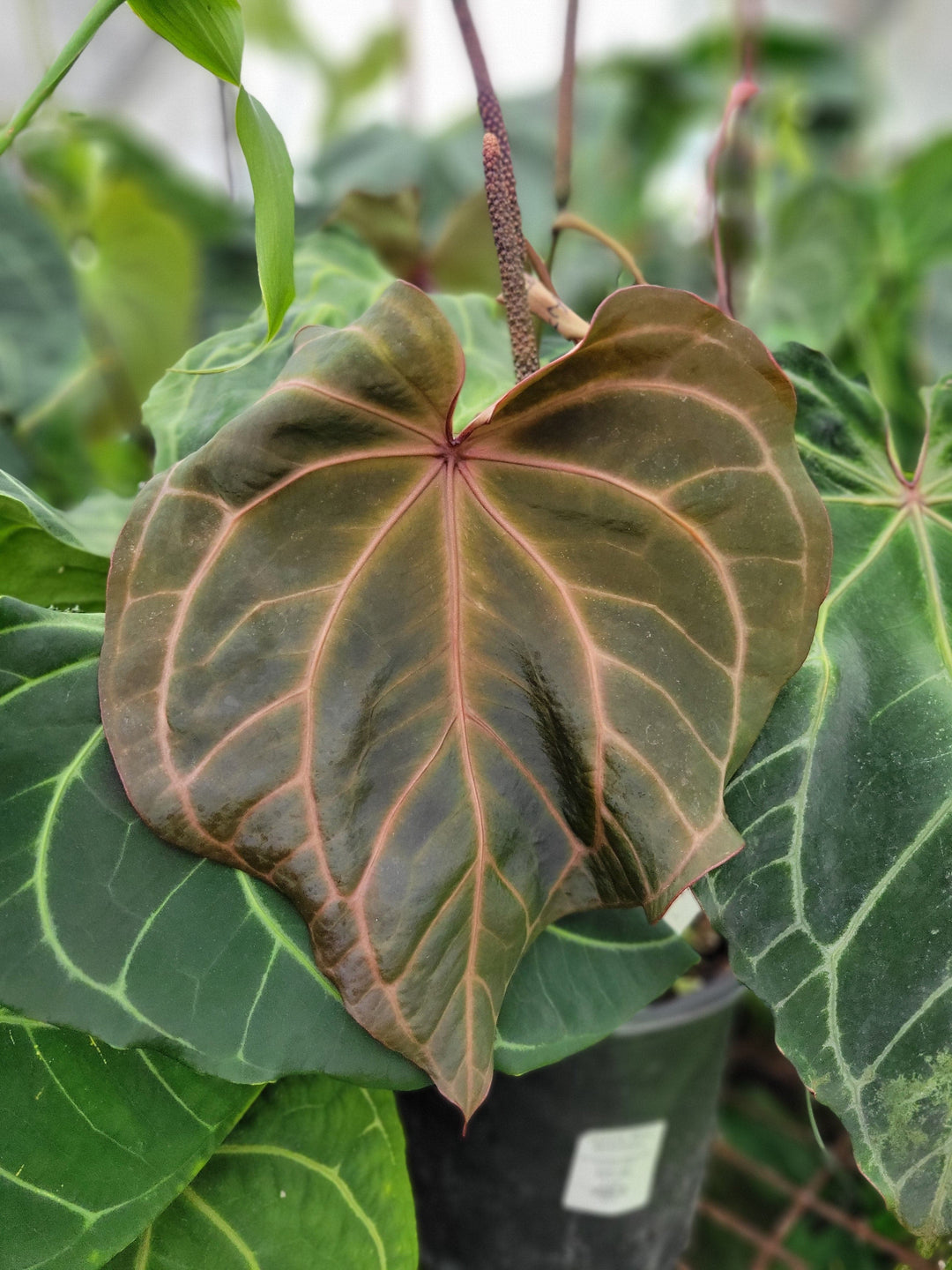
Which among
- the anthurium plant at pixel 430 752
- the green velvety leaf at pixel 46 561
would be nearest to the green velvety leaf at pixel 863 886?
the anthurium plant at pixel 430 752

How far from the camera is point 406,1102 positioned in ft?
2.16

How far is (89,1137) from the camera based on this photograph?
0.41 meters

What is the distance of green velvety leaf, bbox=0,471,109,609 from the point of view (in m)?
0.45

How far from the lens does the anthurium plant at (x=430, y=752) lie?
362 millimetres

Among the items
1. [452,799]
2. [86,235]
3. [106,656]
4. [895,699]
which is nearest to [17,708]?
[106,656]

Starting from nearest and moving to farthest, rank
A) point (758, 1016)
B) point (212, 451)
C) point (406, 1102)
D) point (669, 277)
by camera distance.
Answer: point (212, 451)
point (406, 1102)
point (758, 1016)
point (669, 277)

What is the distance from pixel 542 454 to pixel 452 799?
5.4 inches

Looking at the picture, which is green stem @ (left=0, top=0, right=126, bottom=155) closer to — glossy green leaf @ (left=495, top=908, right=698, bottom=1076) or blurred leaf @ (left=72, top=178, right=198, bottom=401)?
glossy green leaf @ (left=495, top=908, right=698, bottom=1076)

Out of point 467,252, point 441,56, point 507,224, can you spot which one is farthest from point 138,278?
point 441,56

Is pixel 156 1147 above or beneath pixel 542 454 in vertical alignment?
beneath

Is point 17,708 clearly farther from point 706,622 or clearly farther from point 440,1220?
point 440,1220

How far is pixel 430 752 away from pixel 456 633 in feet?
0.16

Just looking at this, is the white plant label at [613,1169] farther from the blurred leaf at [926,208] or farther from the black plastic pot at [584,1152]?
the blurred leaf at [926,208]

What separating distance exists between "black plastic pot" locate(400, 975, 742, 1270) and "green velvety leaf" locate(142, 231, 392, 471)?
0.42 metres
